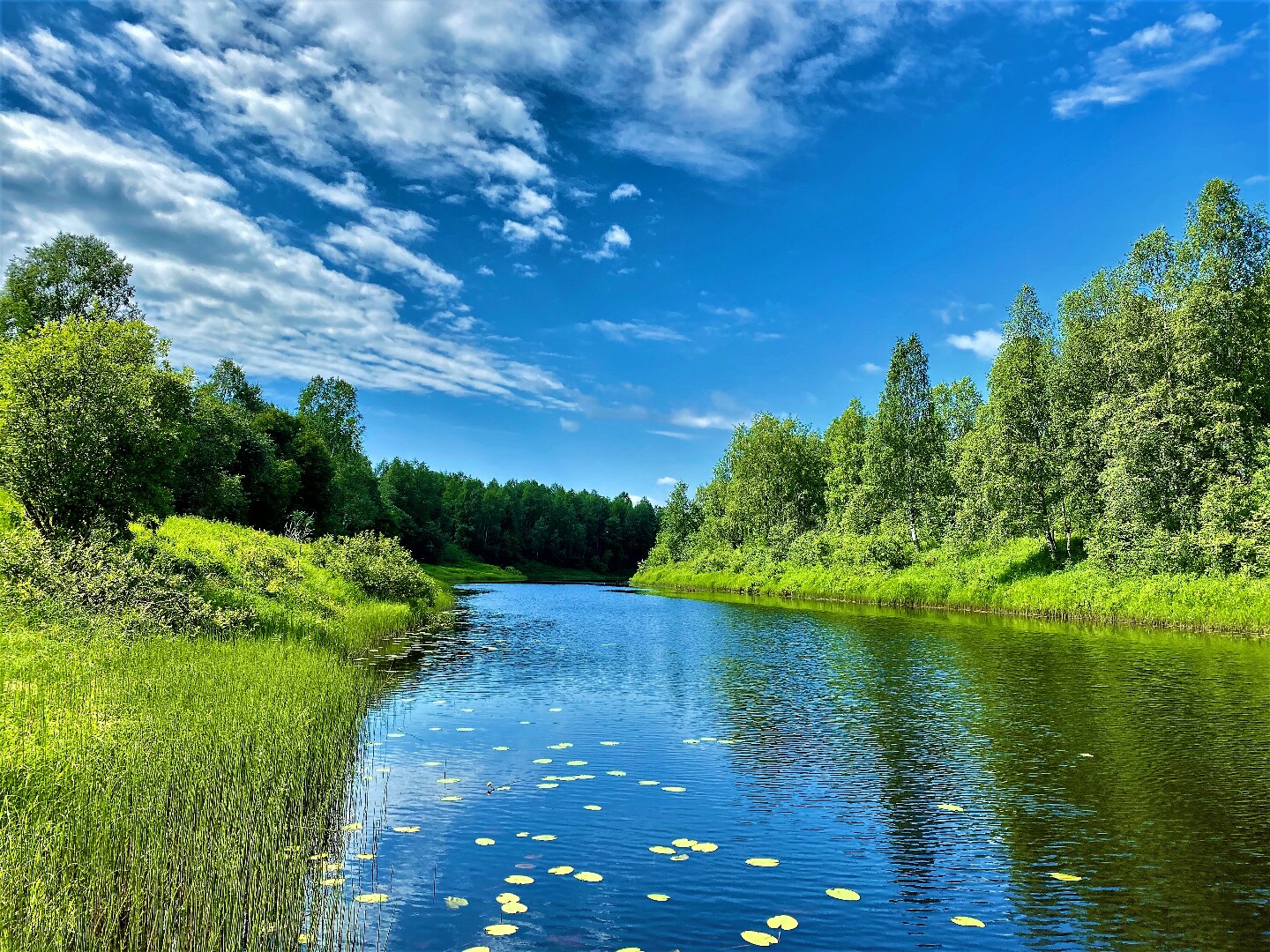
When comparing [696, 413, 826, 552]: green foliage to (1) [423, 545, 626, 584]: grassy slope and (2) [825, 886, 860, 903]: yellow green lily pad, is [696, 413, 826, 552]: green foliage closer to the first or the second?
(1) [423, 545, 626, 584]: grassy slope

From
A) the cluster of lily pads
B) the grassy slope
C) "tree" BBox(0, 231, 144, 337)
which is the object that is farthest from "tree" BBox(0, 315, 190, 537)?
the grassy slope

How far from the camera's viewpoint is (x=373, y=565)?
38781 mm

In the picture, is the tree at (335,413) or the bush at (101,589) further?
the tree at (335,413)

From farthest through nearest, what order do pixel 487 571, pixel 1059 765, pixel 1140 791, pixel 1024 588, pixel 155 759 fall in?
1. pixel 487 571
2. pixel 1024 588
3. pixel 1059 765
4. pixel 1140 791
5. pixel 155 759

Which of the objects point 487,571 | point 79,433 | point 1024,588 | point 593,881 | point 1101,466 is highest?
point 1101,466

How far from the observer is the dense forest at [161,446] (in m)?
20.4

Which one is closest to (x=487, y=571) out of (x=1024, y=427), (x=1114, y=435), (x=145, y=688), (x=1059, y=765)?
(x=1024, y=427)

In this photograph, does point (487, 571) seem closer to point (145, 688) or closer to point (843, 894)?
point (145, 688)

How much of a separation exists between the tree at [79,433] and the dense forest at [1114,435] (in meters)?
47.2

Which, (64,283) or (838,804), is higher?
(64,283)

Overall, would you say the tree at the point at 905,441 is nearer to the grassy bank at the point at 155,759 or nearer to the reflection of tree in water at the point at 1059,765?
the reflection of tree in water at the point at 1059,765

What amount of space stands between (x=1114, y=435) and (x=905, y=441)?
27305mm

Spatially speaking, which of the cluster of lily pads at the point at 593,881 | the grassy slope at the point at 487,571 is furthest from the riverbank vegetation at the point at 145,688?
the grassy slope at the point at 487,571

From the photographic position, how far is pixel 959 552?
57.4m
